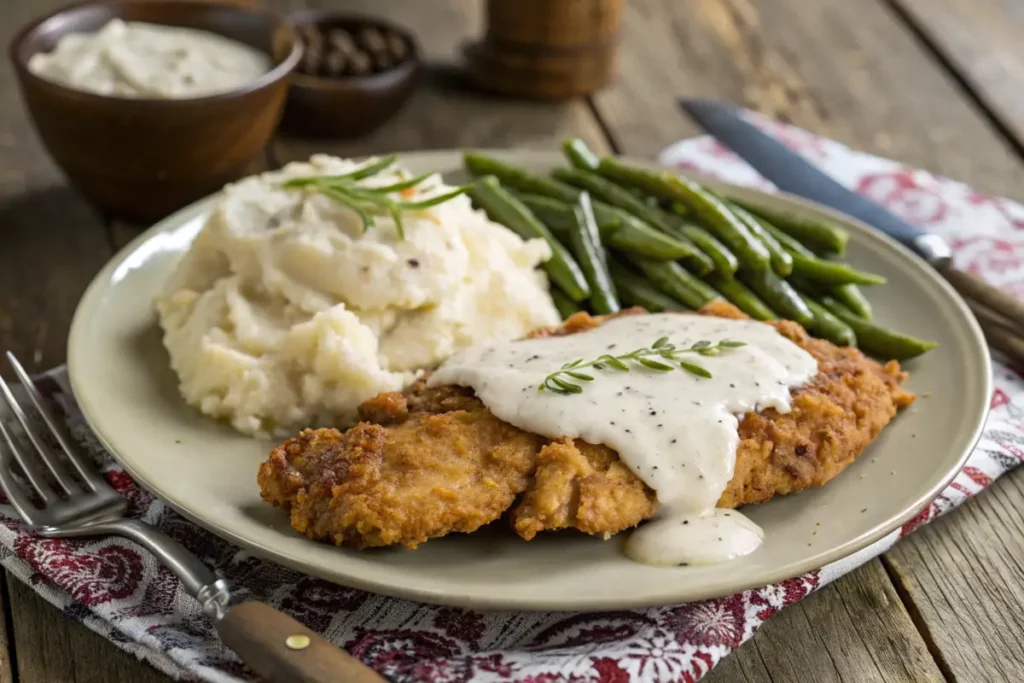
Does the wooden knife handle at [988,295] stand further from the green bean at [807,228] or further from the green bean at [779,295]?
the green bean at [779,295]

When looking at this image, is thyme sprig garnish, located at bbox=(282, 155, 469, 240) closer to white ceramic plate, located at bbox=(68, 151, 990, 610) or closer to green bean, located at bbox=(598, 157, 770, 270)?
white ceramic plate, located at bbox=(68, 151, 990, 610)

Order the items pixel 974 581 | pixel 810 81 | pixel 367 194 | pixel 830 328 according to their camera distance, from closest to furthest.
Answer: pixel 974 581 < pixel 367 194 < pixel 830 328 < pixel 810 81

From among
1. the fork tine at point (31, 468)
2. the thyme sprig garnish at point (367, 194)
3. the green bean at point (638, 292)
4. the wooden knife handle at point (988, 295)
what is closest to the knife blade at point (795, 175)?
the wooden knife handle at point (988, 295)

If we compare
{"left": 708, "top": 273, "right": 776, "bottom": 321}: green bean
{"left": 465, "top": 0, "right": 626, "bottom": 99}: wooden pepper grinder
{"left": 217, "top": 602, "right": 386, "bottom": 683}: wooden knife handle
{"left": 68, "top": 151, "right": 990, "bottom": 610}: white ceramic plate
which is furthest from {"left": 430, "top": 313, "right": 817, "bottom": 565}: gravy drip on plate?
{"left": 465, "top": 0, "right": 626, "bottom": 99}: wooden pepper grinder

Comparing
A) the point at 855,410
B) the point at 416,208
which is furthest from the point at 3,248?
the point at 855,410

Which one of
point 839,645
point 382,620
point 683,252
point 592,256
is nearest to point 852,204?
point 683,252

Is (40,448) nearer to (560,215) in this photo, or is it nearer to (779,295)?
(560,215)
